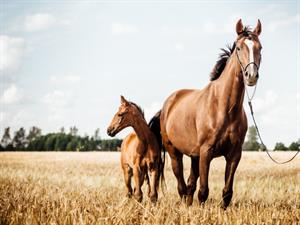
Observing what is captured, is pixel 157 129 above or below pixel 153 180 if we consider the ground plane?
above

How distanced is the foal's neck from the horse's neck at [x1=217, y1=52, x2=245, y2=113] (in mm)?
2828

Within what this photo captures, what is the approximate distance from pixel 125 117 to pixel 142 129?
0.52m

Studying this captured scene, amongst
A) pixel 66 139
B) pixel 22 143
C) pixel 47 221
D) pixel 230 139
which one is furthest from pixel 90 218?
pixel 22 143

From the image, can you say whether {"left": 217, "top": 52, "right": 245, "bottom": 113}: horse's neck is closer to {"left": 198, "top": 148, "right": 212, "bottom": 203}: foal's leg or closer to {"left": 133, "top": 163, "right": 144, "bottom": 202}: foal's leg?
{"left": 198, "top": 148, "right": 212, "bottom": 203}: foal's leg

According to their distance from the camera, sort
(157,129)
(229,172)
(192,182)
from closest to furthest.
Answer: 1. (229,172)
2. (192,182)
3. (157,129)

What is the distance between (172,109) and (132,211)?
12.1 ft

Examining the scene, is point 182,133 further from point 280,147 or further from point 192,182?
point 280,147

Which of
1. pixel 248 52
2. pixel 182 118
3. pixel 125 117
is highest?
pixel 248 52

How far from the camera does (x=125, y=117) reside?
9477mm

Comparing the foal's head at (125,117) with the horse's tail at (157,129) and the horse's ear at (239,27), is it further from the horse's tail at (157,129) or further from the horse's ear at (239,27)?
the horse's ear at (239,27)

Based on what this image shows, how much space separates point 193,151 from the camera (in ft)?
24.0

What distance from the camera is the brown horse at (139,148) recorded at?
892 centimetres

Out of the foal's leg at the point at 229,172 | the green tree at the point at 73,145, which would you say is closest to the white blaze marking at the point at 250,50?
the foal's leg at the point at 229,172

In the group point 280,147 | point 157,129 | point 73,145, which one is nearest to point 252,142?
point 280,147
